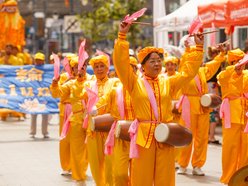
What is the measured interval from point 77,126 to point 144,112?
3.55 meters

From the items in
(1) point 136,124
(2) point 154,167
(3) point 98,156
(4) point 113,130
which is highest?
(1) point 136,124

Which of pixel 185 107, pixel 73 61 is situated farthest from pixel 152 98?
pixel 185 107

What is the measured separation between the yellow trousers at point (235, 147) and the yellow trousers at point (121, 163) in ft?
8.32

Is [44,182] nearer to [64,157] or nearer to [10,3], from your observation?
[64,157]

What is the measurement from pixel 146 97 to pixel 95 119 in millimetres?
1677

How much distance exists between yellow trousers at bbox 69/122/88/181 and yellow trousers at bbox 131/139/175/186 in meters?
3.48

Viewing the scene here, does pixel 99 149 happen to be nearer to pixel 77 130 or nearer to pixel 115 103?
pixel 115 103

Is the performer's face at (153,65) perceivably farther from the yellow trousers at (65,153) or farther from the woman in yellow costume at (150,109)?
the yellow trousers at (65,153)

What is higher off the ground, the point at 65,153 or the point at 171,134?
the point at 171,134

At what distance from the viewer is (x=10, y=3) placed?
2666cm

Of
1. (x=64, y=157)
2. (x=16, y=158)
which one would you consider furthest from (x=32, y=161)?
(x=64, y=157)

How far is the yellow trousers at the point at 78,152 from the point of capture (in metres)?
11.3

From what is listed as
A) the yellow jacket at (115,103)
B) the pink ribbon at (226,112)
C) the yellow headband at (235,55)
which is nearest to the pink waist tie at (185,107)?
the pink ribbon at (226,112)

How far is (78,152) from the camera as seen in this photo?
37.2 feet
